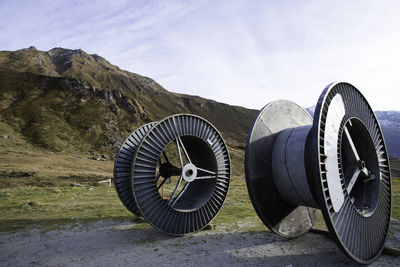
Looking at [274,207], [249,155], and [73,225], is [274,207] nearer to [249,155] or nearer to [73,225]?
[249,155]

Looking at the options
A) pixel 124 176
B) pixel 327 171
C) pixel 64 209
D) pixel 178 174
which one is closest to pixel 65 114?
pixel 64 209

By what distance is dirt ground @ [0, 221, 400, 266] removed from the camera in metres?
7.58

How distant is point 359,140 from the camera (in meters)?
8.97

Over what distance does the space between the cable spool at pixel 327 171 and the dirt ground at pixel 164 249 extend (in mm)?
709

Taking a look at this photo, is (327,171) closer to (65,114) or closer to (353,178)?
(353,178)

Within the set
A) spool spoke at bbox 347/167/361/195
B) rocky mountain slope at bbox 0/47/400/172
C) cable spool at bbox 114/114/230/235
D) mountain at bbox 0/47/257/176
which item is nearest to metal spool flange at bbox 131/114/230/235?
cable spool at bbox 114/114/230/235

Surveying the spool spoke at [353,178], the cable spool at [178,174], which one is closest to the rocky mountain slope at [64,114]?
the cable spool at [178,174]

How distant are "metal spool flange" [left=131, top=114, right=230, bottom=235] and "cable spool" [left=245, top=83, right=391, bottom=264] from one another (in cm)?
295

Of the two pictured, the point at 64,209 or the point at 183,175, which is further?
the point at 64,209

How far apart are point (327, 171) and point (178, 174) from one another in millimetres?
6516

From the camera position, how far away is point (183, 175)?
10102 millimetres

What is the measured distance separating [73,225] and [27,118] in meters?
56.9

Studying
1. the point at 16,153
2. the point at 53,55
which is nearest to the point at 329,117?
the point at 16,153

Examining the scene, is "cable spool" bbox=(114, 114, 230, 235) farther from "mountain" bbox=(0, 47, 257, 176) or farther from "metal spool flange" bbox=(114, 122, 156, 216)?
"mountain" bbox=(0, 47, 257, 176)
